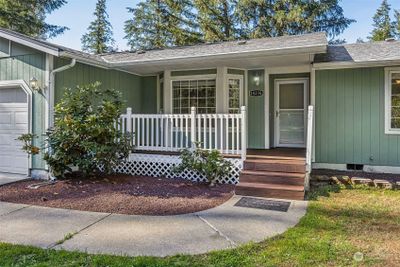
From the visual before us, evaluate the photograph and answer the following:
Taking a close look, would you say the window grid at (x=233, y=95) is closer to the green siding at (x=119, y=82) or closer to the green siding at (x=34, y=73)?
the green siding at (x=119, y=82)

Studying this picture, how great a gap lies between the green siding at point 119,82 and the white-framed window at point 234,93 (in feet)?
8.54

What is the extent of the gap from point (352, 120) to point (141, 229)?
6178 mm

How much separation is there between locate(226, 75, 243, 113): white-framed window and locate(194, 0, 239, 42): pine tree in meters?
11.3

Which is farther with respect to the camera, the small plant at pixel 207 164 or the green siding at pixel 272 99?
the green siding at pixel 272 99

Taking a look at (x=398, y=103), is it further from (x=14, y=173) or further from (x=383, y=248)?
(x=14, y=173)

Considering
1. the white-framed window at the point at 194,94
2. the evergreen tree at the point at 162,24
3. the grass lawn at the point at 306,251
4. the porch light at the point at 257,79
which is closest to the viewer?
the grass lawn at the point at 306,251

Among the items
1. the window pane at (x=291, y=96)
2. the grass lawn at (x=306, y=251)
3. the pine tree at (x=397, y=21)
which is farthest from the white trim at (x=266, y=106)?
the pine tree at (x=397, y=21)

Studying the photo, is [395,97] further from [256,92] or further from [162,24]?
[162,24]

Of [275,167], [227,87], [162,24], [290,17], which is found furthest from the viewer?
[162,24]

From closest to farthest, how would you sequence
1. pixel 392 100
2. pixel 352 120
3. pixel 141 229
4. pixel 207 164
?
pixel 141 229, pixel 207 164, pixel 392 100, pixel 352 120

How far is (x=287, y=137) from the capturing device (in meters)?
9.27

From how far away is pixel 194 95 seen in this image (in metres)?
9.01

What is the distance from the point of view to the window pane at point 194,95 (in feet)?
29.0

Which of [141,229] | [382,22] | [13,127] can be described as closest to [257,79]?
[141,229]
